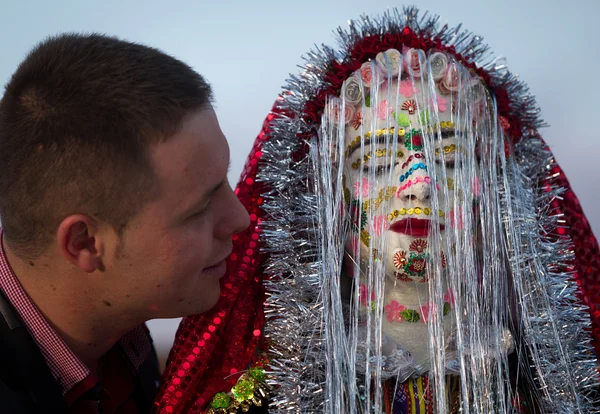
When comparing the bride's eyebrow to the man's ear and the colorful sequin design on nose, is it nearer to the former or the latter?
the colorful sequin design on nose

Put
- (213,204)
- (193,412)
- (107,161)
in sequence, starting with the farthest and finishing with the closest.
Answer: (193,412), (213,204), (107,161)

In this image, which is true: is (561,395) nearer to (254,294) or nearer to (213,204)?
(254,294)

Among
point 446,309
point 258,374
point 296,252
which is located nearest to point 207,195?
point 296,252

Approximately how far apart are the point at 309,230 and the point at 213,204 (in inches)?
10.1

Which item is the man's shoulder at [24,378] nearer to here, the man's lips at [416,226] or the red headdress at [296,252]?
the red headdress at [296,252]

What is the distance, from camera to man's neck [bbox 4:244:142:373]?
1.17 m

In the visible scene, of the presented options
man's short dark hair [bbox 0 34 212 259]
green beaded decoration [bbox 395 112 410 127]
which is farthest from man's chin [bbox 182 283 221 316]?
green beaded decoration [bbox 395 112 410 127]

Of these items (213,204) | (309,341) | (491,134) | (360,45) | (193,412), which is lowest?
(193,412)

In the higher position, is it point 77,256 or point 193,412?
point 77,256

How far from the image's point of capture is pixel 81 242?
112 cm

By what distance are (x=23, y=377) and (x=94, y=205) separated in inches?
11.7

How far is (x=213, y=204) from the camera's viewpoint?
4.01ft

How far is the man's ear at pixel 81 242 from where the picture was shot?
3.59 ft

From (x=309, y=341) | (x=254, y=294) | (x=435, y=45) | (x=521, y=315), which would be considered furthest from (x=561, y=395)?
(x=435, y=45)
